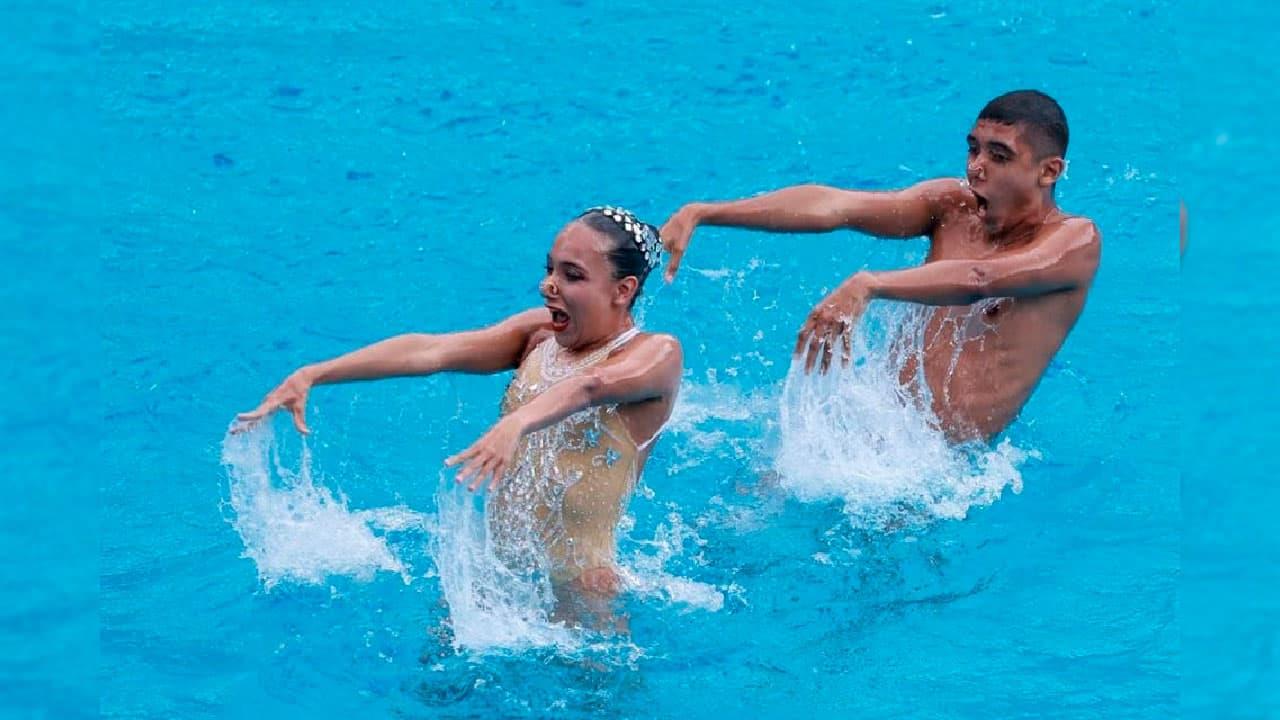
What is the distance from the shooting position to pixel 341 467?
607cm

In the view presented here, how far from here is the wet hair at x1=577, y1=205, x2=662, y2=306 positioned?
4.95 meters

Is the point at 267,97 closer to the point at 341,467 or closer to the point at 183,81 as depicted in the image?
the point at 183,81

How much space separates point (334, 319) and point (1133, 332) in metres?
2.78

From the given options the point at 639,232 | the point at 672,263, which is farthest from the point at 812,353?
the point at 639,232

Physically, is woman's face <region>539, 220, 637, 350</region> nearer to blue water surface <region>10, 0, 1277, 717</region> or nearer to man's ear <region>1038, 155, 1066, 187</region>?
blue water surface <region>10, 0, 1277, 717</region>

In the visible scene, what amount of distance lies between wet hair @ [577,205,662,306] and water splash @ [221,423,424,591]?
3.48 feet

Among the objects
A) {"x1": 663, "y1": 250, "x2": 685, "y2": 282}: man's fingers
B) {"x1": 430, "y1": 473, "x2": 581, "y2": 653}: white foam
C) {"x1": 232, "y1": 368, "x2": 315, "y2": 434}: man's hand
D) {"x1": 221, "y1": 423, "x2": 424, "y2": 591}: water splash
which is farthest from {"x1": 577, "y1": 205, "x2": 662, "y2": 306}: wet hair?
{"x1": 221, "y1": 423, "x2": 424, "y2": 591}: water splash

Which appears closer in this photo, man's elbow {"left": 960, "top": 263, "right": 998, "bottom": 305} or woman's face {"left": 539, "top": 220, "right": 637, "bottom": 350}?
woman's face {"left": 539, "top": 220, "right": 637, "bottom": 350}

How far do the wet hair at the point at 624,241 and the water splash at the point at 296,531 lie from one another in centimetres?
106

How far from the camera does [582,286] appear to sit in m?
4.93

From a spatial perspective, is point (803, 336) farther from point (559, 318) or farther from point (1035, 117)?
point (1035, 117)

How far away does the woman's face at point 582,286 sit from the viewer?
16.1 feet

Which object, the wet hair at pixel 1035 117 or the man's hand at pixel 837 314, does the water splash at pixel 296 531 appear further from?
the wet hair at pixel 1035 117

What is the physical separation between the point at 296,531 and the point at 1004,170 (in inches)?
86.9
